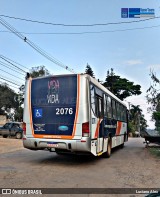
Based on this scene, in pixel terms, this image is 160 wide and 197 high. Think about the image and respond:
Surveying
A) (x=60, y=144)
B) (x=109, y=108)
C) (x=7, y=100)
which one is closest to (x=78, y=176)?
(x=60, y=144)

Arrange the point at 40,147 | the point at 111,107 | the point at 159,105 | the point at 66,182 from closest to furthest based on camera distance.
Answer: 1. the point at 66,182
2. the point at 40,147
3. the point at 111,107
4. the point at 159,105

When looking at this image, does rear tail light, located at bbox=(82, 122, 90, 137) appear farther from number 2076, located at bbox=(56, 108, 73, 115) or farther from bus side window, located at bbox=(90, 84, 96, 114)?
bus side window, located at bbox=(90, 84, 96, 114)

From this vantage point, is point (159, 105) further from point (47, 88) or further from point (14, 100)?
point (14, 100)

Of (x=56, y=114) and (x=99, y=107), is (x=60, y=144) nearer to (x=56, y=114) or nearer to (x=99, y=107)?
(x=56, y=114)

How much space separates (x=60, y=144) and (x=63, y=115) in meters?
1.03

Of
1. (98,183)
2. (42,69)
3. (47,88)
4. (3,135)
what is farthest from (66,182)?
(42,69)

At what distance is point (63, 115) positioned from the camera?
1011cm

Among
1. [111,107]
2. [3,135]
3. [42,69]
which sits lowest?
[3,135]

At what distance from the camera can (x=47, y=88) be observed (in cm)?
1056

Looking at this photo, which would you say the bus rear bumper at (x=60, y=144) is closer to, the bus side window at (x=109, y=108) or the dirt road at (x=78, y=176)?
the dirt road at (x=78, y=176)

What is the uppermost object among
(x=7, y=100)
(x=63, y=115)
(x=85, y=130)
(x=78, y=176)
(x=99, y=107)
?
(x=7, y=100)

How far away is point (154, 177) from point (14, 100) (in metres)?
63.7

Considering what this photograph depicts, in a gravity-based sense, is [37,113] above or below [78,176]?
above

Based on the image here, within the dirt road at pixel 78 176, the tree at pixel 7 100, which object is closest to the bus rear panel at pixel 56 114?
the dirt road at pixel 78 176
